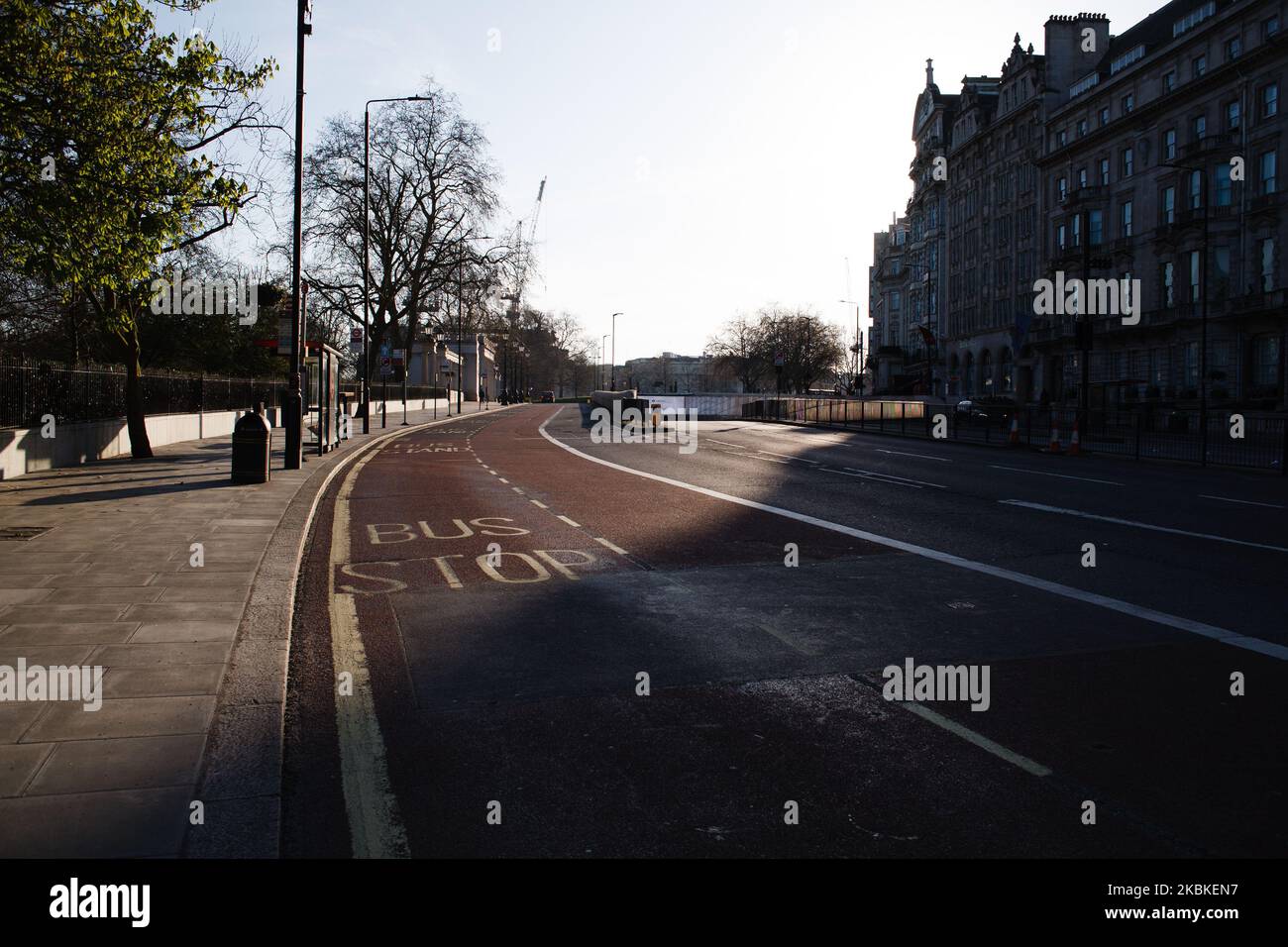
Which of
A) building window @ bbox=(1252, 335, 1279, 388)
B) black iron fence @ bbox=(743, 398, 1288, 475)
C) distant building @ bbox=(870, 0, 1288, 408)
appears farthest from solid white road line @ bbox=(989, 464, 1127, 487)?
building window @ bbox=(1252, 335, 1279, 388)

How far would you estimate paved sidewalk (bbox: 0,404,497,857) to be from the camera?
4078mm

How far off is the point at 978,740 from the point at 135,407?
2099cm

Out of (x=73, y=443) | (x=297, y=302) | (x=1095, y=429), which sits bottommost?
(x=73, y=443)

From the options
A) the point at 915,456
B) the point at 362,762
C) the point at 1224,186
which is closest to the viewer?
the point at 362,762

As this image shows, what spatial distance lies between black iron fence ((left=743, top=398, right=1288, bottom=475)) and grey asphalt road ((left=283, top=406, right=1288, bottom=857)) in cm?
1329

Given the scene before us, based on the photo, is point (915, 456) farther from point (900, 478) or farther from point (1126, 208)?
point (1126, 208)

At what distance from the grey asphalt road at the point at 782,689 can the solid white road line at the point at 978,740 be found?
0.07ft

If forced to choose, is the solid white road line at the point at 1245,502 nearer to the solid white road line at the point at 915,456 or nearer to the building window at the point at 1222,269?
the solid white road line at the point at 915,456

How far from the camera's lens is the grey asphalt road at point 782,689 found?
411cm

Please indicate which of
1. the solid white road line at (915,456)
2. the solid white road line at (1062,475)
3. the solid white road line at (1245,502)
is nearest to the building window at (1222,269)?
the solid white road line at (915,456)

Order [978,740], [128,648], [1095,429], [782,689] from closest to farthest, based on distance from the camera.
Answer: [978,740] < [782,689] < [128,648] < [1095,429]

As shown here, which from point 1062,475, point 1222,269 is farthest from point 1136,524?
point 1222,269

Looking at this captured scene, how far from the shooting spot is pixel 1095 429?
1296 inches
